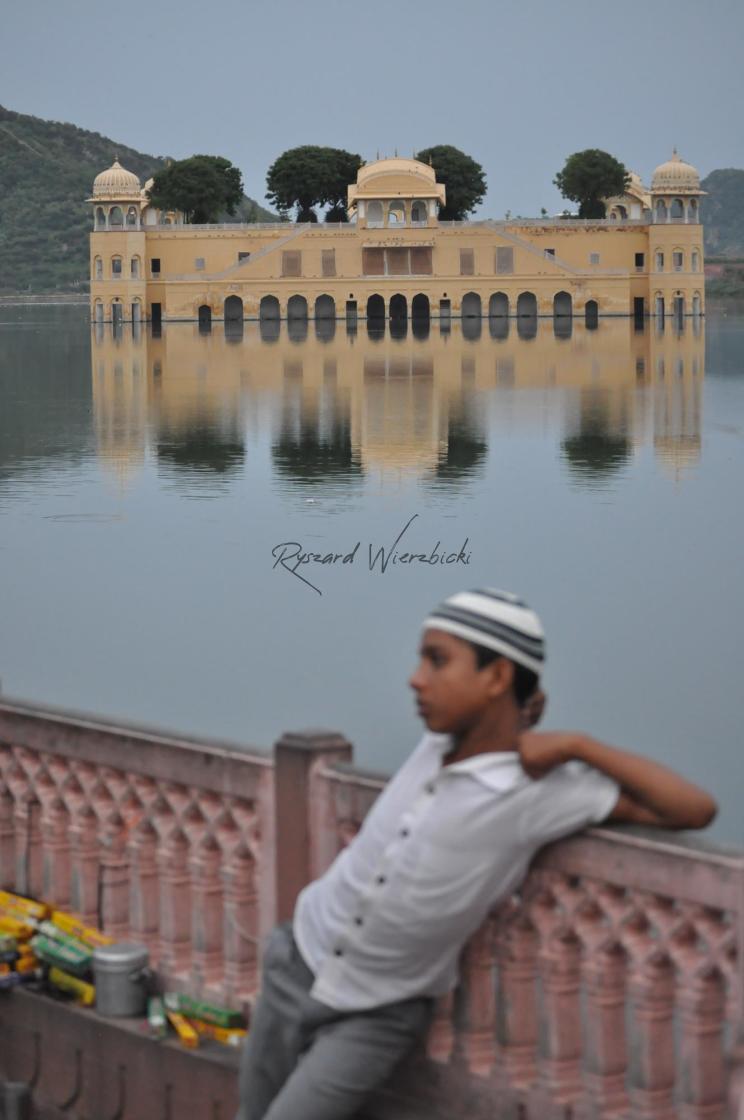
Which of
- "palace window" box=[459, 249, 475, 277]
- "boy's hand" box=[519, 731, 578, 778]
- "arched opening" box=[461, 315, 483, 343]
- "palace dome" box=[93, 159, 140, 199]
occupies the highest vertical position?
"palace dome" box=[93, 159, 140, 199]

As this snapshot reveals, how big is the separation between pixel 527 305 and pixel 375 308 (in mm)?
5330

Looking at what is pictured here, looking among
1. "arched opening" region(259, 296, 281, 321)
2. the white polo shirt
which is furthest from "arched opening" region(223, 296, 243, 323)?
the white polo shirt

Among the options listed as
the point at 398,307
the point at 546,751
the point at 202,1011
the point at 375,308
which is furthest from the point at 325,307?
the point at 546,751

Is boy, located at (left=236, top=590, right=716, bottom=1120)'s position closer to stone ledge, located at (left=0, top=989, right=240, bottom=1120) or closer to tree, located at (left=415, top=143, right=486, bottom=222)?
stone ledge, located at (left=0, top=989, right=240, bottom=1120)

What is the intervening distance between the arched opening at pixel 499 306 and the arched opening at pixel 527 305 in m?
0.51

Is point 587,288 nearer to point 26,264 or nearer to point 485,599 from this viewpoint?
point 26,264

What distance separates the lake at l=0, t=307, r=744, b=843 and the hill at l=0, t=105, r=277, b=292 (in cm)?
8938

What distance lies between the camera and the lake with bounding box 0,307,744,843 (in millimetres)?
11562

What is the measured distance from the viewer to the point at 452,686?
350cm

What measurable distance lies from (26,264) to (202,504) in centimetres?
10935

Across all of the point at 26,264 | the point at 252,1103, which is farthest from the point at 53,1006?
the point at 26,264

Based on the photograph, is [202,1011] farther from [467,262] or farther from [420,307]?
[420,307]

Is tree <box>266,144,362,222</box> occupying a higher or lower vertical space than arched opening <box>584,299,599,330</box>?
higher

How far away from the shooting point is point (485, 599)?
138 inches
